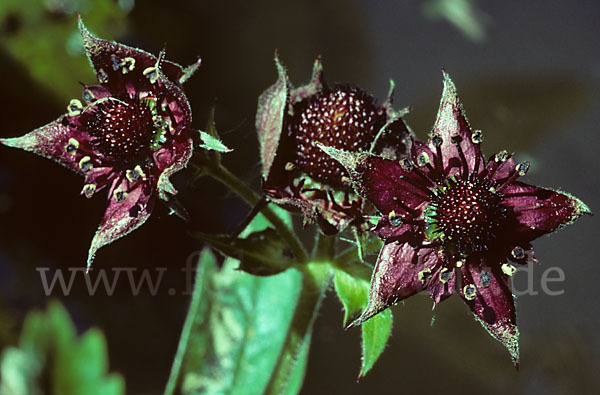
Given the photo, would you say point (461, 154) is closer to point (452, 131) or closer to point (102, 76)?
point (452, 131)

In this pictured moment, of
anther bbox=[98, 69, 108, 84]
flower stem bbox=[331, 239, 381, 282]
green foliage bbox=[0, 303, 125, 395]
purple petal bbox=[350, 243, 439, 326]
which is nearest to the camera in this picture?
purple petal bbox=[350, 243, 439, 326]

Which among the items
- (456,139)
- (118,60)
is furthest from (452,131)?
(118,60)

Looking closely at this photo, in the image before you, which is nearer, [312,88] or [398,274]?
[398,274]

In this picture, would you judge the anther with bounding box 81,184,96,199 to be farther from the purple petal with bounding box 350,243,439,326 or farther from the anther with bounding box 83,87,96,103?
the purple petal with bounding box 350,243,439,326

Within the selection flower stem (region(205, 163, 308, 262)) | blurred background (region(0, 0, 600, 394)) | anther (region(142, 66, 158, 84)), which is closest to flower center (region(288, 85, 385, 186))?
flower stem (region(205, 163, 308, 262))

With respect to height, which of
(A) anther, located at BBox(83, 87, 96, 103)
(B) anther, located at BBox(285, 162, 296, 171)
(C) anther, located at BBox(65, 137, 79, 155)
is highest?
(A) anther, located at BBox(83, 87, 96, 103)

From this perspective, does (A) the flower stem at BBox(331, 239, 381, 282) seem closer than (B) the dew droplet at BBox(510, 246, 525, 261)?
No

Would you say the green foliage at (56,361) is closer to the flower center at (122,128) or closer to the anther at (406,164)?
the flower center at (122,128)
